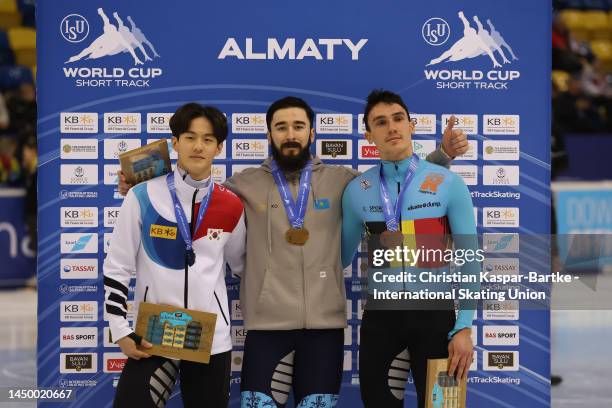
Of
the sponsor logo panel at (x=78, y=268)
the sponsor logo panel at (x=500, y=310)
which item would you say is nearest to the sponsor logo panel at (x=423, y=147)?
the sponsor logo panel at (x=500, y=310)

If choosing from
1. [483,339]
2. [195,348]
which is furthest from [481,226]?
[195,348]

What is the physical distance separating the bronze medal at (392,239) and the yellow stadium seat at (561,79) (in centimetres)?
1139

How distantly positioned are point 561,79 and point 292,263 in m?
12.4

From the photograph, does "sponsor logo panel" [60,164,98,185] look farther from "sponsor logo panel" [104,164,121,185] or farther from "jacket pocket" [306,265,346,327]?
"jacket pocket" [306,265,346,327]

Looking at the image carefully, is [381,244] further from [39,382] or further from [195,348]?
[39,382]

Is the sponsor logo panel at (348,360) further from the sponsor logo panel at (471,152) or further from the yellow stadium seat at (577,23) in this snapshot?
the yellow stadium seat at (577,23)

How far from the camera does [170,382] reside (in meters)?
4.37

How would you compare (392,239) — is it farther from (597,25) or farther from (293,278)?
(597,25)

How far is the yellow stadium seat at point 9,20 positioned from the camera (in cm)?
1645

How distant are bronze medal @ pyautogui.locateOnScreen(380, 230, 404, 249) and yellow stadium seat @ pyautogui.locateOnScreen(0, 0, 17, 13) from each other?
13814 millimetres

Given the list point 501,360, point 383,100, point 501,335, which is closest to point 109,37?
point 383,100

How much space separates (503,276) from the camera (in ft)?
17.5

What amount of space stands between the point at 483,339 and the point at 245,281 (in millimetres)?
1623

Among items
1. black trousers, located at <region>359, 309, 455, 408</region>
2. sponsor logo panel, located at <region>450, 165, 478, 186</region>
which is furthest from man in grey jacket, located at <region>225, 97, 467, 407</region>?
sponsor logo panel, located at <region>450, 165, 478, 186</region>
